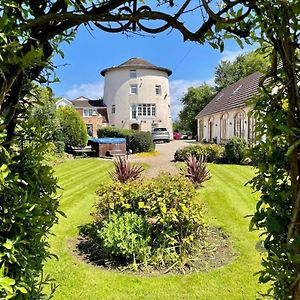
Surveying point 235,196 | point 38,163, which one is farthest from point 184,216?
point 235,196

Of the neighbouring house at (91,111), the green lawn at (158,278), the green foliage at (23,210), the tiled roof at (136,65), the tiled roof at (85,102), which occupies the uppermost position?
the tiled roof at (136,65)

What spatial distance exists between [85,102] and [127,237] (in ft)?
162

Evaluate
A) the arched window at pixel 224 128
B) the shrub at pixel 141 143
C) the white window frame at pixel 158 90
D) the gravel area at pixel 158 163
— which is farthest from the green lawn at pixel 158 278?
the white window frame at pixel 158 90

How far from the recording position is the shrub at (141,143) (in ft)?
84.1

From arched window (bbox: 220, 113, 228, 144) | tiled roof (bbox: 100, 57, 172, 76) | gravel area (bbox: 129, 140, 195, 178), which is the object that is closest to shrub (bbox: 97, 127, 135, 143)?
gravel area (bbox: 129, 140, 195, 178)

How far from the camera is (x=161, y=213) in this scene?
5699 mm

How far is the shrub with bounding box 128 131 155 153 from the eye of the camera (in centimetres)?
2563

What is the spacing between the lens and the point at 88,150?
83.5 feet

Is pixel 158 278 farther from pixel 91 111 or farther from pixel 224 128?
pixel 91 111

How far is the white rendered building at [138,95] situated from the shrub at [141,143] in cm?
2098

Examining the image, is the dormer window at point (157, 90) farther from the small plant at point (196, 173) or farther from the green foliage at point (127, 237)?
the green foliage at point (127, 237)

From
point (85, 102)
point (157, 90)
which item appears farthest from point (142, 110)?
point (85, 102)

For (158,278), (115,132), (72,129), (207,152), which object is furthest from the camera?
(115,132)

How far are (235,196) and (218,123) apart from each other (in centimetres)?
2202
